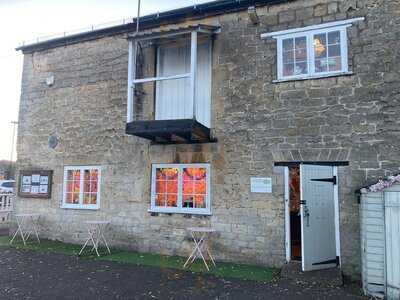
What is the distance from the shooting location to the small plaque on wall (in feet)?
36.2

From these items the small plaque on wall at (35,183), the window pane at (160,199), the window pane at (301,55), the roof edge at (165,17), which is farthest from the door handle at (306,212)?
the small plaque on wall at (35,183)

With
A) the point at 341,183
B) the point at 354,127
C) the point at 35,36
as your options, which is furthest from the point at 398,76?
the point at 35,36

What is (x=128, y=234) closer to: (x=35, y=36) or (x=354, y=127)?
(x=354, y=127)

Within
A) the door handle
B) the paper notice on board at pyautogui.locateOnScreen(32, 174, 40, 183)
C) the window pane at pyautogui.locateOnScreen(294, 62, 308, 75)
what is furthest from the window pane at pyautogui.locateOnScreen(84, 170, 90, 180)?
the window pane at pyautogui.locateOnScreen(294, 62, 308, 75)

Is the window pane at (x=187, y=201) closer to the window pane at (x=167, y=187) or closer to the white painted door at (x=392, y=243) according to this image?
the window pane at (x=167, y=187)

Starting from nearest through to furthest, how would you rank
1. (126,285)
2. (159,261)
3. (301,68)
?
(126,285)
(301,68)
(159,261)

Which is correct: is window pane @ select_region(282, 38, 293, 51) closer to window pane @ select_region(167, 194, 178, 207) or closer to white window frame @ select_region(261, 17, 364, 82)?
white window frame @ select_region(261, 17, 364, 82)

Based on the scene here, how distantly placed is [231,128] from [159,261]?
11.7 ft

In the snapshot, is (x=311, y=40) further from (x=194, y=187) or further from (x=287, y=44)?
(x=194, y=187)

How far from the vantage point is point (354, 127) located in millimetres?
7527

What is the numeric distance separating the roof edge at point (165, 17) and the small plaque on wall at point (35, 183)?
159 inches

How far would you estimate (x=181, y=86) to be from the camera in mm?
9422

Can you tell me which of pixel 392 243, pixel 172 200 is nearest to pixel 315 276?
pixel 392 243

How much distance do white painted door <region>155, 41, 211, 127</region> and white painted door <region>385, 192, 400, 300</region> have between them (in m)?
4.49
